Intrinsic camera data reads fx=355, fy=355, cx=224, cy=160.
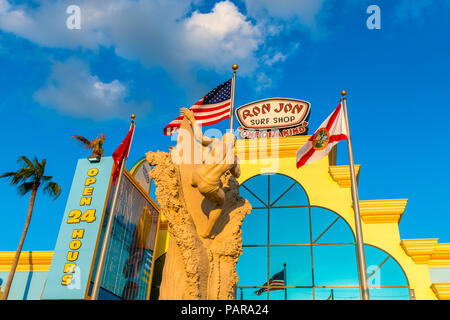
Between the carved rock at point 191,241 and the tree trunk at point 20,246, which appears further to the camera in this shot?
the tree trunk at point 20,246

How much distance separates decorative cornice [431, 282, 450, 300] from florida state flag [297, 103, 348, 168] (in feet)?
27.3

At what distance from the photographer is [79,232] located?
14.6 meters

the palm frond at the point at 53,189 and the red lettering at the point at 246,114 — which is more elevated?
the red lettering at the point at 246,114

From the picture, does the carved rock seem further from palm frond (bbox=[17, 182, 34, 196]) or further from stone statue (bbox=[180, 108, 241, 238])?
palm frond (bbox=[17, 182, 34, 196])

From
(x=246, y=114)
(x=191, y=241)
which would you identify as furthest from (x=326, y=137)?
(x=246, y=114)

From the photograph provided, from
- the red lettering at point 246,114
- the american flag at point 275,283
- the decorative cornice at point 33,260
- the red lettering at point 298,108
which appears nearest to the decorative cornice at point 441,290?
the american flag at point 275,283

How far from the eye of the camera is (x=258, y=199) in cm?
1741

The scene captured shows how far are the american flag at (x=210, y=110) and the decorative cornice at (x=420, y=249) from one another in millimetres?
9922

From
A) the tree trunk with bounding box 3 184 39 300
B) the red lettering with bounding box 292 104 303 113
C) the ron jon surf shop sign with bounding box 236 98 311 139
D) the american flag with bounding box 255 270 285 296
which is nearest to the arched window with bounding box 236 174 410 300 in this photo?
the american flag with bounding box 255 270 285 296

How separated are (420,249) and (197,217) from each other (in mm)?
11803

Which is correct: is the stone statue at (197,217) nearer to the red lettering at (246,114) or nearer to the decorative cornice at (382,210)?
the decorative cornice at (382,210)

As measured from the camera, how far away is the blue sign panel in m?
13.7

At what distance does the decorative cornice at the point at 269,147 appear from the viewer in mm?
18078
